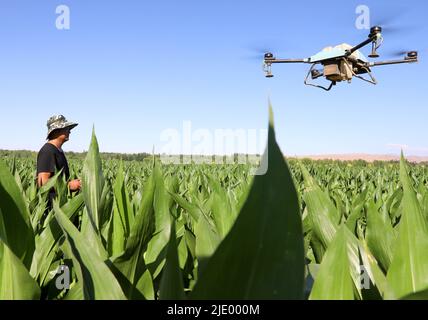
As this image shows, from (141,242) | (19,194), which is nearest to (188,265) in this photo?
(141,242)

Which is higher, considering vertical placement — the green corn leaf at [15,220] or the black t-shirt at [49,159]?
the black t-shirt at [49,159]

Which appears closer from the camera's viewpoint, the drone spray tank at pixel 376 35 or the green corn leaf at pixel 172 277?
the green corn leaf at pixel 172 277

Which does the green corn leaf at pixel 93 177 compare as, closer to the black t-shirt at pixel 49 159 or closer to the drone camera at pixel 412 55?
the black t-shirt at pixel 49 159

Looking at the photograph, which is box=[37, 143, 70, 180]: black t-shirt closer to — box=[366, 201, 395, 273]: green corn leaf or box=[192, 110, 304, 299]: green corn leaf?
A: box=[366, 201, 395, 273]: green corn leaf

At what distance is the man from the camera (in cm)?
326

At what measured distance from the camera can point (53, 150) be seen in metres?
3.41

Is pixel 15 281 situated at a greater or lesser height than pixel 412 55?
lesser

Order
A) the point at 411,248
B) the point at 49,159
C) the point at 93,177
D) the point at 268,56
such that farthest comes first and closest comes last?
1. the point at 268,56
2. the point at 49,159
3. the point at 93,177
4. the point at 411,248

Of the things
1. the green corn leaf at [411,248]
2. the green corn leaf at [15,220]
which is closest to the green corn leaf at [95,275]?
the green corn leaf at [15,220]

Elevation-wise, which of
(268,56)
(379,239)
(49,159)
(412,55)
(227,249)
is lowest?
(379,239)

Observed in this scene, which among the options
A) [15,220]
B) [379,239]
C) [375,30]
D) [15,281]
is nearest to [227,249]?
[15,281]

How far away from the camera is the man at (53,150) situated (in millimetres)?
3262

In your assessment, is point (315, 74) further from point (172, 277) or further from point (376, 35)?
point (172, 277)

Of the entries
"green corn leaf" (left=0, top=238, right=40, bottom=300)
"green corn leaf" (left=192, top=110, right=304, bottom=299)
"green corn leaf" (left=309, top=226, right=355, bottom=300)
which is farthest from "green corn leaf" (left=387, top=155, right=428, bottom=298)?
"green corn leaf" (left=0, top=238, right=40, bottom=300)
